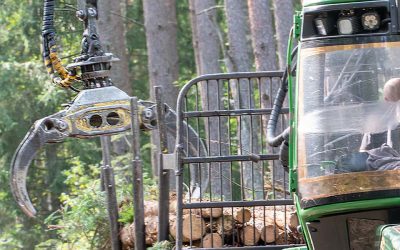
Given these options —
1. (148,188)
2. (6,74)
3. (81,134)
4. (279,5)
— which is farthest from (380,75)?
(6,74)

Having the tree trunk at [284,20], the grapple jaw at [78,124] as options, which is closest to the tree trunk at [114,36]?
the tree trunk at [284,20]

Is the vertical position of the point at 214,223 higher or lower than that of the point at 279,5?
lower

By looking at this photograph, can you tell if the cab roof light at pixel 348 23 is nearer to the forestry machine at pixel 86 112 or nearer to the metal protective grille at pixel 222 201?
the metal protective grille at pixel 222 201

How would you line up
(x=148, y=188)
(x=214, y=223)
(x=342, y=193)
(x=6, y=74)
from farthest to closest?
(x=6, y=74) → (x=148, y=188) → (x=214, y=223) → (x=342, y=193)

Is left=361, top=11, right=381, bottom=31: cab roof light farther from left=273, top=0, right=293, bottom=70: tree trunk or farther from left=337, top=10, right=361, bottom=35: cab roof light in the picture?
left=273, top=0, right=293, bottom=70: tree trunk

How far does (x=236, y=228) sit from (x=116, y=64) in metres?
13.8

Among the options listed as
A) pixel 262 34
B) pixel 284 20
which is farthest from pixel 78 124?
pixel 284 20

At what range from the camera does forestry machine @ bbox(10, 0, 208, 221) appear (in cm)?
1059

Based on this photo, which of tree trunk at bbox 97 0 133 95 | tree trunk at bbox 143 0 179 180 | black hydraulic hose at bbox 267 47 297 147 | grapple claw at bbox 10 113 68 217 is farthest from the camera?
tree trunk at bbox 143 0 179 180

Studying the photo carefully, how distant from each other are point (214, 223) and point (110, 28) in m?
12.9

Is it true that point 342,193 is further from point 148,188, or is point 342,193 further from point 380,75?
point 148,188

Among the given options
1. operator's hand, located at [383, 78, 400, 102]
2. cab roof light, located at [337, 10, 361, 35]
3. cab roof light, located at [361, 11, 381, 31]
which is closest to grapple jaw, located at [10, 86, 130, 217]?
cab roof light, located at [337, 10, 361, 35]

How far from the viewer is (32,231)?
1054 inches

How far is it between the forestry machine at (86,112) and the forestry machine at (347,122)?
311 cm
